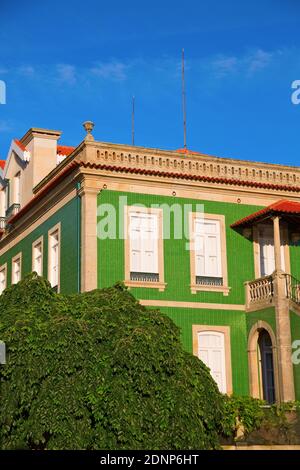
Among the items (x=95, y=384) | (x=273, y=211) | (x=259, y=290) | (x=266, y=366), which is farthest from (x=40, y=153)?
(x=95, y=384)

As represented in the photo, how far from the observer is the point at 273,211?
88.1 feet

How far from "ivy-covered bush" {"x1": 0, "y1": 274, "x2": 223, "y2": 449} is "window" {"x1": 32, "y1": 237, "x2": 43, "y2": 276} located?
1118 centimetres

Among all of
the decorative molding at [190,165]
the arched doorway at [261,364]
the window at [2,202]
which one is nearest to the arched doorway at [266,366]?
the arched doorway at [261,364]

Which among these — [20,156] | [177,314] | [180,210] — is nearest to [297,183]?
[180,210]

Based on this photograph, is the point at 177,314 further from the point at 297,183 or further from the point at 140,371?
the point at 140,371

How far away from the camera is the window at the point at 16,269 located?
33.0 m

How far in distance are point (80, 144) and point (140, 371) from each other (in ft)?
36.6

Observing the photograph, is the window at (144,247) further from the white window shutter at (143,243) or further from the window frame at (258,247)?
the window frame at (258,247)

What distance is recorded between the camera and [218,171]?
Answer: 95.3ft

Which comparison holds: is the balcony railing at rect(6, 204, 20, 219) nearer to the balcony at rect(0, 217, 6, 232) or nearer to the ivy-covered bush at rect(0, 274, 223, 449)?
the balcony at rect(0, 217, 6, 232)

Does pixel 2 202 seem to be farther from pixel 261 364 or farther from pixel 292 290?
pixel 292 290

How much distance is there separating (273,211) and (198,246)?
2.85 m

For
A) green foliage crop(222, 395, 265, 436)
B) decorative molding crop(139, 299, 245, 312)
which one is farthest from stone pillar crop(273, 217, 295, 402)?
green foliage crop(222, 395, 265, 436)
